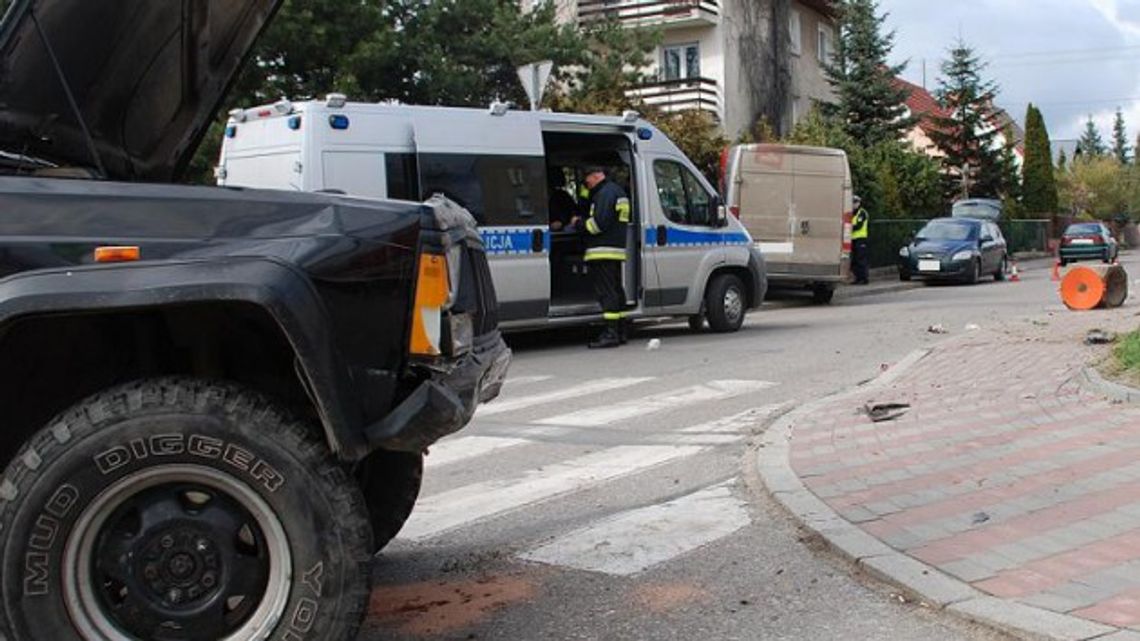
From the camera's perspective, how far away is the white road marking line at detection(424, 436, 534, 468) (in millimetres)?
7344

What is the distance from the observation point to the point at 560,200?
14141 mm

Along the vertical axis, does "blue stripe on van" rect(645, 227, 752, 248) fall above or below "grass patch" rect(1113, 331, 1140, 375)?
above

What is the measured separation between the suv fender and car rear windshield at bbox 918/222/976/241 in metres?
24.6

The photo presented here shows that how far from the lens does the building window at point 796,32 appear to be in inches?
1464

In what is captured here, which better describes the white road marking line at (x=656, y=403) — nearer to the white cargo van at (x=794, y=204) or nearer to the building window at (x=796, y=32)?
the white cargo van at (x=794, y=204)

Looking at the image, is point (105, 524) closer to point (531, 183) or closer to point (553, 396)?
point (553, 396)

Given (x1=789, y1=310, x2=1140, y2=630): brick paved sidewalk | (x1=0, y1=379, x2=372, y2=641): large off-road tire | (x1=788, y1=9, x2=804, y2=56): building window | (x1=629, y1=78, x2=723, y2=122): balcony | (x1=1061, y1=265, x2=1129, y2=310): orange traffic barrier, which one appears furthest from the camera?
(x1=788, y1=9, x2=804, y2=56): building window

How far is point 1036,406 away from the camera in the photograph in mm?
7719

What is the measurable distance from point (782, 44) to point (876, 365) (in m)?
26.1

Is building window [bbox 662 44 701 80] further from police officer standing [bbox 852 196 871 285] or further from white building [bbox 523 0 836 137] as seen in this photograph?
police officer standing [bbox 852 196 871 285]

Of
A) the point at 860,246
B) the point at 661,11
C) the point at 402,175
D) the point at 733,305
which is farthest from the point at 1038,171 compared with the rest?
the point at 402,175

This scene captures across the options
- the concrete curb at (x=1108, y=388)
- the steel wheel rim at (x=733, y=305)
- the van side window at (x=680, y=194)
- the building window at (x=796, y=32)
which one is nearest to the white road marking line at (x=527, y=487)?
the concrete curb at (x=1108, y=388)

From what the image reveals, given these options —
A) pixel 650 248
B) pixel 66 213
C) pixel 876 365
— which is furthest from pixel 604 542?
pixel 650 248

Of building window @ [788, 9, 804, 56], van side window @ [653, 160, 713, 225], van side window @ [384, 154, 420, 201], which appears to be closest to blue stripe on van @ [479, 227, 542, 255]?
van side window @ [384, 154, 420, 201]
